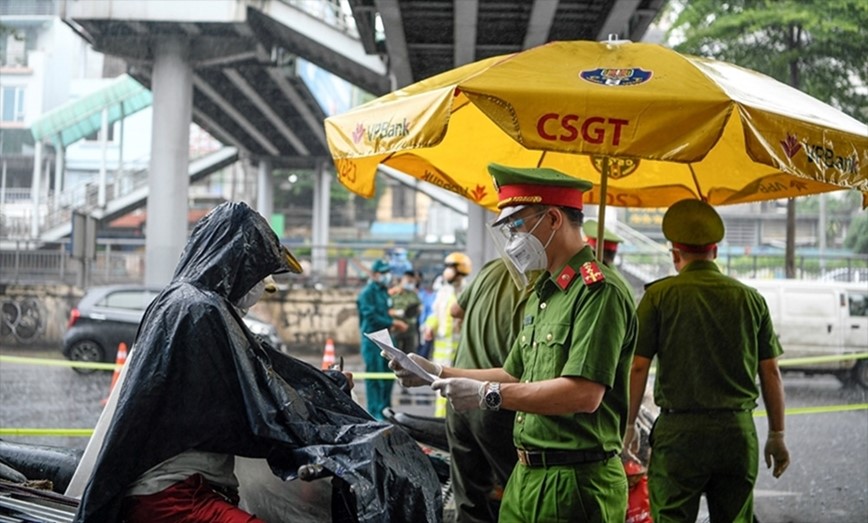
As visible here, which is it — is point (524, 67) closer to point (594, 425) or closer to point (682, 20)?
point (594, 425)

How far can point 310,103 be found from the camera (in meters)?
34.9

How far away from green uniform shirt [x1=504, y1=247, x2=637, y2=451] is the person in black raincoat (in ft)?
1.60

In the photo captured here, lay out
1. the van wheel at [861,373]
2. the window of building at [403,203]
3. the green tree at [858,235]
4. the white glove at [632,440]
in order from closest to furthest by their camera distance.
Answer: the white glove at [632,440] < the van wheel at [861,373] < the green tree at [858,235] < the window of building at [403,203]

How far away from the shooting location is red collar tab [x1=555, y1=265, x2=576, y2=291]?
12.5ft

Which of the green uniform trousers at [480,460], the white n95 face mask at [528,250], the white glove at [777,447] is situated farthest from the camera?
the green uniform trousers at [480,460]

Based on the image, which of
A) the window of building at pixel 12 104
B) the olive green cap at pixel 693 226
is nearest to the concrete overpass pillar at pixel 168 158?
the window of building at pixel 12 104

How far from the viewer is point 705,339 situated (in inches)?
198

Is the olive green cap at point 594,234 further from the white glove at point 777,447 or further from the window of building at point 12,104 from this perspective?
the window of building at point 12,104

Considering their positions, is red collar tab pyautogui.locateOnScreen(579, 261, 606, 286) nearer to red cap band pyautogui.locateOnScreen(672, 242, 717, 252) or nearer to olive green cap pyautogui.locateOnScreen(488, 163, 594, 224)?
olive green cap pyautogui.locateOnScreen(488, 163, 594, 224)

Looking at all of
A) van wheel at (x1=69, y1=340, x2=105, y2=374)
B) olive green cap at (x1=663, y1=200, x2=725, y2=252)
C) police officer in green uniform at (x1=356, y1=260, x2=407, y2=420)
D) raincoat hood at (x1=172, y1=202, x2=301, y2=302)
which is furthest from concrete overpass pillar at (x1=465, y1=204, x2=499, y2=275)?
raincoat hood at (x1=172, y1=202, x2=301, y2=302)

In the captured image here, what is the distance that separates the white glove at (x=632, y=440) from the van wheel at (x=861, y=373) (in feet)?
42.5

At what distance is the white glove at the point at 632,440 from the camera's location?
18.1ft

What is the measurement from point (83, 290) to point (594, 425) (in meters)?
A: 23.9

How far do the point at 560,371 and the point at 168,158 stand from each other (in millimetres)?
24064
